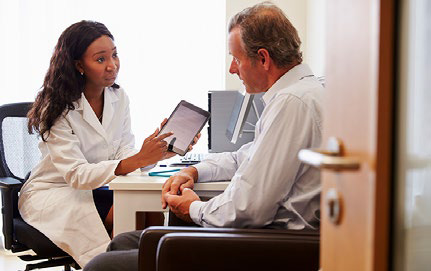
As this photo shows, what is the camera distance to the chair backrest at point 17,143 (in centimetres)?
265

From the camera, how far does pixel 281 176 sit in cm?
154

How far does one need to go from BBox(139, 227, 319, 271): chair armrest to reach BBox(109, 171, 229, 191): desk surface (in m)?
0.45

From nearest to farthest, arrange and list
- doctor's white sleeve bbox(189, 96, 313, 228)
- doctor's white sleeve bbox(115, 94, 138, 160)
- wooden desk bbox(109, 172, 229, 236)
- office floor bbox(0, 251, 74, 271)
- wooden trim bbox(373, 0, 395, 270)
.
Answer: wooden trim bbox(373, 0, 395, 270)
doctor's white sleeve bbox(189, 96, 313, 228)
wooden desk bbox(109, 172, 229, 236)
doctor's white sleeve bbox(115, 94, 138, 160)
office floor bbox(0, 251, 74, 271)

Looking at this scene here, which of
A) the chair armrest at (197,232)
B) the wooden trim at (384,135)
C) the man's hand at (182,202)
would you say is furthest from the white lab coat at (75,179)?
the wooden trim at (384,135)

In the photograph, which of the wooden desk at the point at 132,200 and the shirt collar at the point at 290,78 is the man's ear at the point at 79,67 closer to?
the wooden desk at the point at 132,200

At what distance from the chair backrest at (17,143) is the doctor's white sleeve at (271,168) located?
140cm

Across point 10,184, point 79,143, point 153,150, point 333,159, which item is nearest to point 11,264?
point 10,184

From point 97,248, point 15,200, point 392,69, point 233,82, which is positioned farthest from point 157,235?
point 233,82

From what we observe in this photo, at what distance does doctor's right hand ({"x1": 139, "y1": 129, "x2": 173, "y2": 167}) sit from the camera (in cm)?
225

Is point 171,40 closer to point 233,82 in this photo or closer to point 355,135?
point 233,82

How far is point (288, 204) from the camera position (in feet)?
5.19

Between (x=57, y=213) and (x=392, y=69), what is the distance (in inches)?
75.4

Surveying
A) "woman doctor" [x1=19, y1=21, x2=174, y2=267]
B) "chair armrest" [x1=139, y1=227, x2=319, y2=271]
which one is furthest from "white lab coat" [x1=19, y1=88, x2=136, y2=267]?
"chair armrest" [x1=139, y1=227, x2=319, y2=271]

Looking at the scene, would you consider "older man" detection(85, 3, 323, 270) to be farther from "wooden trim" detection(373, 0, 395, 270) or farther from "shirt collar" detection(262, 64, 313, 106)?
"wooden trim" detection(373, 0, 395, 270)
